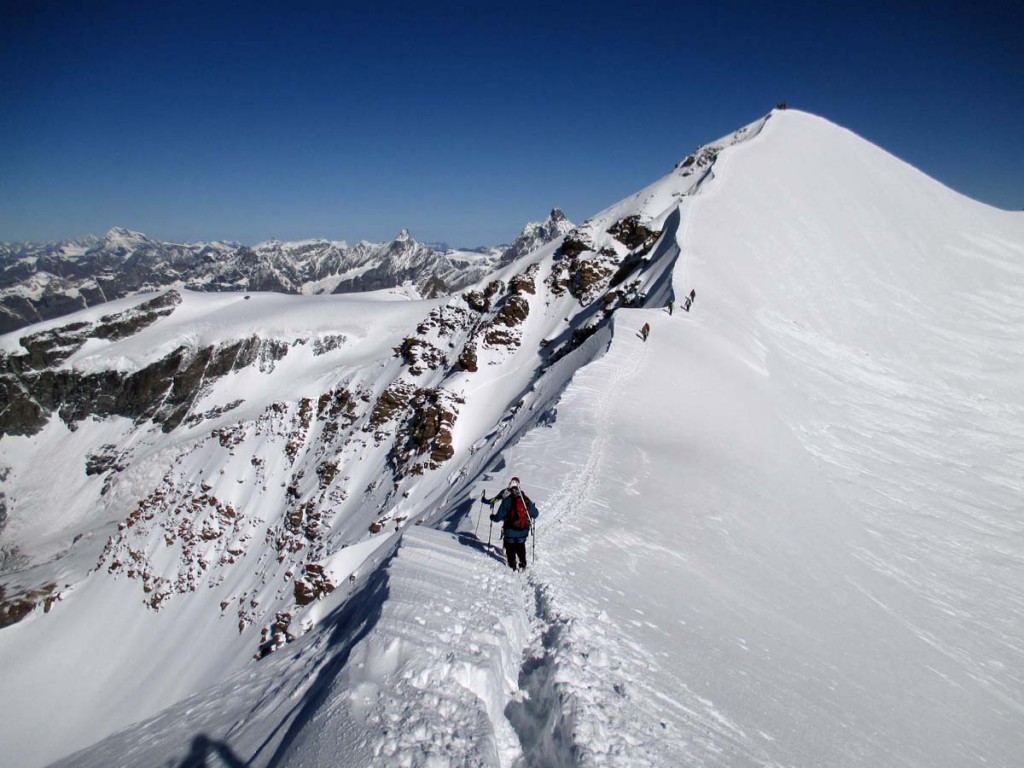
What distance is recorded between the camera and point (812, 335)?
29062 millimetres

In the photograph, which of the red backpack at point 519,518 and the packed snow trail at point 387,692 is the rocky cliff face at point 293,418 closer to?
the red backpack at point 519,518

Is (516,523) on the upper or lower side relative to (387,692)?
upper

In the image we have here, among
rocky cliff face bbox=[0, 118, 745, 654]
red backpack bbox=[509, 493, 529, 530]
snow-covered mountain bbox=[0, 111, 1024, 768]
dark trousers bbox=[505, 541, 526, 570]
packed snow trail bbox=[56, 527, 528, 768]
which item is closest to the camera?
packed snow trail bbox=[56, 527, 528, 768]

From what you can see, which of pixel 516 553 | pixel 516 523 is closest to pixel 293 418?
pixel 516 553

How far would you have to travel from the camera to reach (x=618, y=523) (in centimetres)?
1004

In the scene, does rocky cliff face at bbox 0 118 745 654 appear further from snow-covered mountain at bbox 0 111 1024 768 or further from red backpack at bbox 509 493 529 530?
red backpack at bbox 509 493 529 530

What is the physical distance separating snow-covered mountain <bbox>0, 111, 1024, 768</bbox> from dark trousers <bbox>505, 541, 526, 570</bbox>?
20 centimetres

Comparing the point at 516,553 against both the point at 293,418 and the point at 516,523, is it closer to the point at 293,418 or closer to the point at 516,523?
the point at 516,523

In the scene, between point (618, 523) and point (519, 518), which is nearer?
point (519, 518)

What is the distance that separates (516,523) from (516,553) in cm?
68

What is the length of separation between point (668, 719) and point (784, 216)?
1806 inches

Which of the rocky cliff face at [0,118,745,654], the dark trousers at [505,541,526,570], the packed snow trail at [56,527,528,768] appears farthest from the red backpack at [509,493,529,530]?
the rocky cliff face at [0,118,745,654]

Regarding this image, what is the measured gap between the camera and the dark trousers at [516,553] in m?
7.82

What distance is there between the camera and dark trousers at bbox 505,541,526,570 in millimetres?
7820
